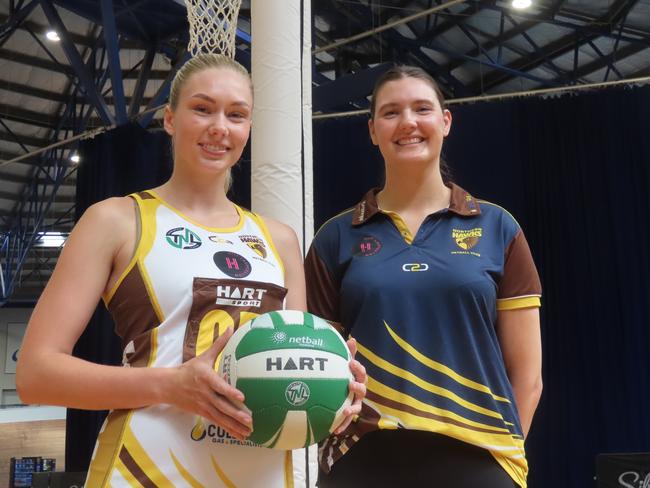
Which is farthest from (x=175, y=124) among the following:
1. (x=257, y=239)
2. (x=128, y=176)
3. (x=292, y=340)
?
(x=128, y=176)

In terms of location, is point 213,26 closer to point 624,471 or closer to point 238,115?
point 238,115

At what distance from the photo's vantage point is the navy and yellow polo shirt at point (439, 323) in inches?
59.9

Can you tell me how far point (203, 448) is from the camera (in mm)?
1272

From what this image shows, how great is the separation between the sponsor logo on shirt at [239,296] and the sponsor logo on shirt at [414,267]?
15.4 inches

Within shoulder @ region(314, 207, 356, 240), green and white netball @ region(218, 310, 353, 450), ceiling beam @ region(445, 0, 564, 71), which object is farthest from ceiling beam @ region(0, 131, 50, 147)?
green and white netball @ region(218, 310, 353, 450)

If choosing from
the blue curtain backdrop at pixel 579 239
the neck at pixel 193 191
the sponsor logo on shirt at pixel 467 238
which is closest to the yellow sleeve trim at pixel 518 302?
the sponsor logo on shirt at pixel 467 238

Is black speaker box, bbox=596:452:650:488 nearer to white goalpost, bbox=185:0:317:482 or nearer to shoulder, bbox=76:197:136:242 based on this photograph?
white goalpost, bbox=185:0:317:482

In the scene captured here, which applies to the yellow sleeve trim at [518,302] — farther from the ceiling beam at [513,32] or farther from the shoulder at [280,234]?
the ceiling beam at [513,32]

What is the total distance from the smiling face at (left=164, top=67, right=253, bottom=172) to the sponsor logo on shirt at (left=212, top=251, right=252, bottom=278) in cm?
20

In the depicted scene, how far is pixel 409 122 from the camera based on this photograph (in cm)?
170

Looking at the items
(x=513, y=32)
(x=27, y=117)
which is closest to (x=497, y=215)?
(x=513, y=32)

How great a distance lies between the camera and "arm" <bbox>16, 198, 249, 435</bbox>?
3.65 feet

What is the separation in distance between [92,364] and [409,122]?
96cm

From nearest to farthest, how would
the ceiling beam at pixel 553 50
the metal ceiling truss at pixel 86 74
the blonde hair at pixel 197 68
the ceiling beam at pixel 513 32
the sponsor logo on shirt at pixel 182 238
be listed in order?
the sponsor logo on shirt at pixel 182 238
the blonde hair at pixel 197 68
the metal ceiling truss at pixel 86 74
the ceiling beam at pixel 553 50
the ceiling beam at pixel 513 32
